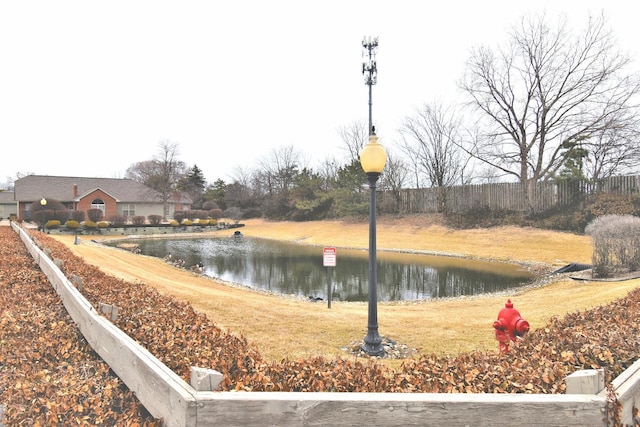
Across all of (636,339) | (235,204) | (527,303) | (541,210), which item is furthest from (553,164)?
(235,204)

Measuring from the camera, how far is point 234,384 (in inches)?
85.4

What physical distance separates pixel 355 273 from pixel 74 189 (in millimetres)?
41687

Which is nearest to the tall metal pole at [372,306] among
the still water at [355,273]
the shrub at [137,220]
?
the still water at [355,273]

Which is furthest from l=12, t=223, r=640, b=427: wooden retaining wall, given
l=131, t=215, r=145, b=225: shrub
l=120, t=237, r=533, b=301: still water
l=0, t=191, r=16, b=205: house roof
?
l=0, t=191, r=16, b=205: house roof

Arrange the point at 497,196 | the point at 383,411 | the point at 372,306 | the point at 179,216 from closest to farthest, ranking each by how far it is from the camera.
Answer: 1. the point at 383,411
2. the point at 372,306
3. the point at 497,196
4. the point at 179,216

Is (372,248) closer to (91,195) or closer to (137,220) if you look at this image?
(137,220)

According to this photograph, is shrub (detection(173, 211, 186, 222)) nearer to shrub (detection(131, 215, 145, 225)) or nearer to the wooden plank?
shrub (detection(131, 215, 145, 225))

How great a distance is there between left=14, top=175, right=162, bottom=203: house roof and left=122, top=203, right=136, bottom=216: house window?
0.65 metres

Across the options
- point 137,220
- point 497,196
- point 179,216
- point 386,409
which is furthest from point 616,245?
point 179,216

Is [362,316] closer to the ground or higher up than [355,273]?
higher up

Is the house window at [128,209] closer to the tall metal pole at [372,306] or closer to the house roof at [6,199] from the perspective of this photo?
the house roof at [6,199]

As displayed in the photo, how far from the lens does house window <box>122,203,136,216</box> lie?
46.1 meters

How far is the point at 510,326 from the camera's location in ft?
14.2

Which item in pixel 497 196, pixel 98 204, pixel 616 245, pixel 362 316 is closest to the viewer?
pixel 362 316
